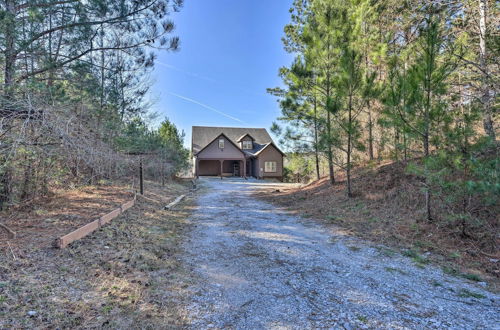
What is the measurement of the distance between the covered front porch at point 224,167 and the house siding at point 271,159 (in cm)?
192

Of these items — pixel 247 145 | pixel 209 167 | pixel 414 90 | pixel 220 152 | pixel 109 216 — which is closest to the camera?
pixel 414 90

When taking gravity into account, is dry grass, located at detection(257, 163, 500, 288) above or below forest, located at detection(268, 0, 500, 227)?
below

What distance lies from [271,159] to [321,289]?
955 inches

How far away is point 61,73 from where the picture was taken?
19.3 feet

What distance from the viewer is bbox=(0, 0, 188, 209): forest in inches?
143

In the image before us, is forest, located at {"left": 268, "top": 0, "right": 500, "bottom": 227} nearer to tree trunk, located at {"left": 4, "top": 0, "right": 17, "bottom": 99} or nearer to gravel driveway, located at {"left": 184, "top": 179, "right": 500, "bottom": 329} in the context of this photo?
gravel driveway, located at {"left": 184, "top": 179, "right": 500, "bottom": 329}

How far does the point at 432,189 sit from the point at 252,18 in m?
12.8

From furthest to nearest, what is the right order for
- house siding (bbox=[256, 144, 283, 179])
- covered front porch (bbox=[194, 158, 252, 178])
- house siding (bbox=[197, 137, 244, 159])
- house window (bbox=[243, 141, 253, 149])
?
house window (bbox=[243, 141, 253, 149]) → covered front porch (bbox=[194, 158, 252, 178]) → house siding (bbox=[256, 144, 283, 179]) → house siding (bbox=[197, 137, 244, 159])

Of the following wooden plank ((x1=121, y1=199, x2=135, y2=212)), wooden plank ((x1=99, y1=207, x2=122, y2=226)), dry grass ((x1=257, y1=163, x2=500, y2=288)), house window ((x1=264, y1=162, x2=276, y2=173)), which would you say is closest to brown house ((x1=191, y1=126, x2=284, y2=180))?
house window ((x1=264, y1=162, x2=276, y2=173))

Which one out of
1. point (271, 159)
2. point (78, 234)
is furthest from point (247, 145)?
point (78, 234)

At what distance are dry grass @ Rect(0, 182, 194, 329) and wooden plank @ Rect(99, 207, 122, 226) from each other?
0.63 metres

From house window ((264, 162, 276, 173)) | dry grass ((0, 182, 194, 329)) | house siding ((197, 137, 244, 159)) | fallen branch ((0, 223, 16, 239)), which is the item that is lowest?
dry grass ((0, 182, 194, 329))

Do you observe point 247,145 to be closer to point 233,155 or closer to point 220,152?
point 233,155

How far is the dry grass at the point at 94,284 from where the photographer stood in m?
2.28
